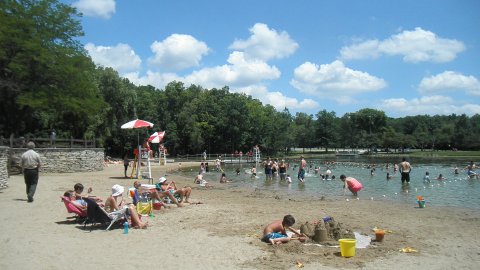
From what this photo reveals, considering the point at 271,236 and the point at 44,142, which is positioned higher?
the point at 44,142

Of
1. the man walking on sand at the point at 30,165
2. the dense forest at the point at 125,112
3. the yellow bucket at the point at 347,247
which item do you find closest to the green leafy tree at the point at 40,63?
the dense forest at the point at 125,112

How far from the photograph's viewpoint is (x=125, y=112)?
56.6 metres

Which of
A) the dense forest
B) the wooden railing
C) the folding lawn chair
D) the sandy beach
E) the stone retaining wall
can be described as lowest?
the sandy beach

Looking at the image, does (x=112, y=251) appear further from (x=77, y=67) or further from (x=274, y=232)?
(x=77, y=67)

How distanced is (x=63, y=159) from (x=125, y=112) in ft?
97.1

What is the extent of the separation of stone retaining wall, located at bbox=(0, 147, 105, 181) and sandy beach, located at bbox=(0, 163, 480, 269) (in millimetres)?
12352

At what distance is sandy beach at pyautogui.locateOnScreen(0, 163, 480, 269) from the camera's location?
274 inches

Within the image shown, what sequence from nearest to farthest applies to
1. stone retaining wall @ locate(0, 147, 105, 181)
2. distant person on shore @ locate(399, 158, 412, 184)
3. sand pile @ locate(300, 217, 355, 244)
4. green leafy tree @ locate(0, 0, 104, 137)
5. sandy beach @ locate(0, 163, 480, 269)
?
sandy beach @ locate(0, 163, 480, 269)
sand pile @ locate(300, 217, 355, 244)
distant person on shore @ locate(399, 158, 412, 184)
stone retaining wall @ locate(0, 147, 105, 181)
green leafy tree @ locate(0, 0, 104, 137)

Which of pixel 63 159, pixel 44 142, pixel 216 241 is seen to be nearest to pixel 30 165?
pixel 216 241

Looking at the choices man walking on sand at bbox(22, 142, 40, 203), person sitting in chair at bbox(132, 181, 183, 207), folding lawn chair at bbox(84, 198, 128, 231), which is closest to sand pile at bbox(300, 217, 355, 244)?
folding lawn chair at bbox(84, 198, 128, 231)

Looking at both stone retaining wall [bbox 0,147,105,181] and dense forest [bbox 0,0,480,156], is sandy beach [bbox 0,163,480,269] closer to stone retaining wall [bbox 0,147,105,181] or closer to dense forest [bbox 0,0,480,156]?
stone retaining wall [bbox 0,147,105,181]

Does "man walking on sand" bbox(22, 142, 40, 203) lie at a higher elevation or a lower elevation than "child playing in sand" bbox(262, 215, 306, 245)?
higher

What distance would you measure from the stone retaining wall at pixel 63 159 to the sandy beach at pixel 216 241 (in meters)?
12.4

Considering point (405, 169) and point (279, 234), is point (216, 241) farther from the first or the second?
point (405, 169)
